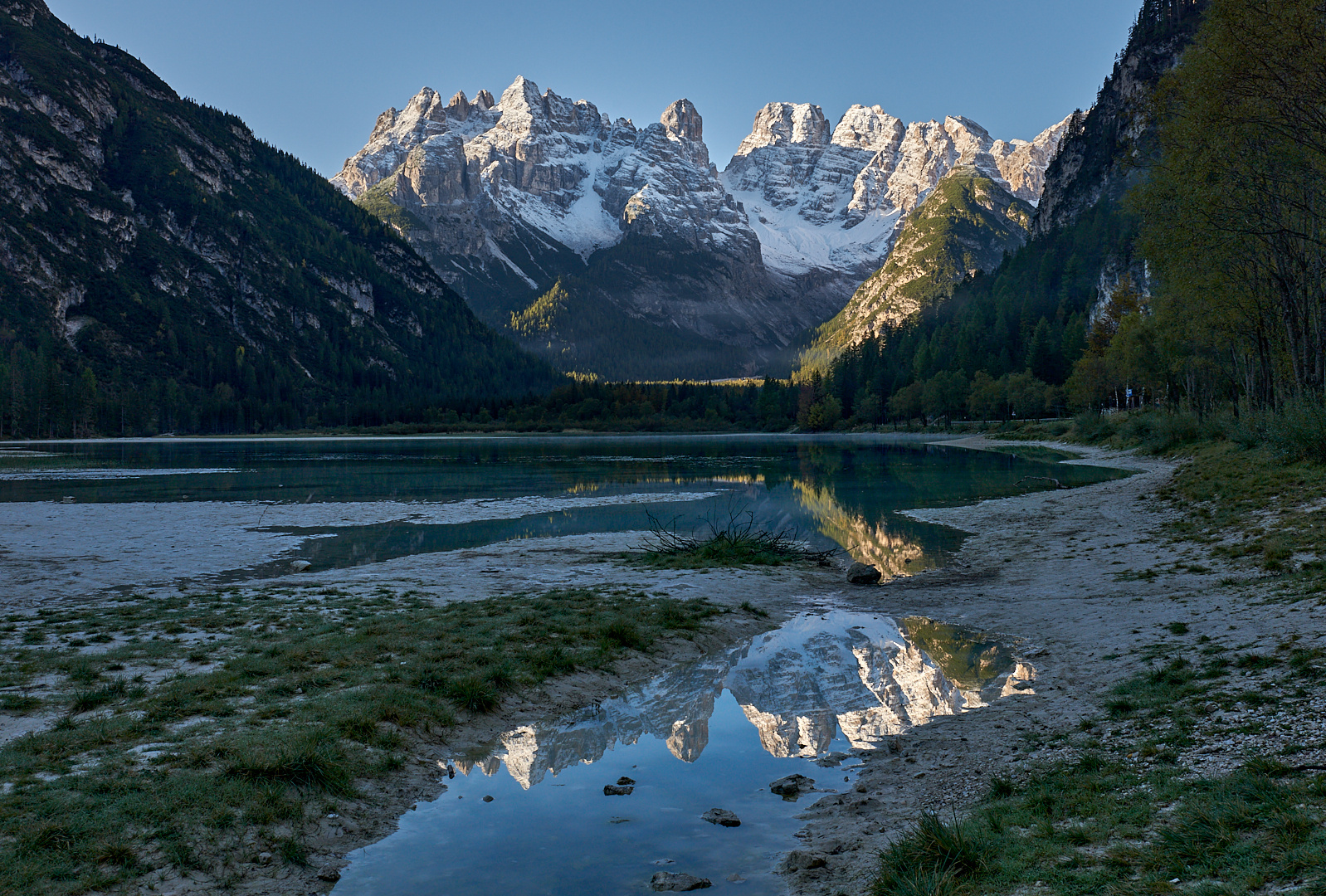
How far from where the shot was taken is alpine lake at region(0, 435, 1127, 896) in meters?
8.54

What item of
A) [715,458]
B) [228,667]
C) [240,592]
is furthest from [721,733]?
[715,458]

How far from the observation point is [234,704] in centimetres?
1171

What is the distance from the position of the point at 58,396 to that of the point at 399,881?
208693 millimetres

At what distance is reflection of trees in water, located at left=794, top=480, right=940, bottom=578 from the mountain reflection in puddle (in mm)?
9180

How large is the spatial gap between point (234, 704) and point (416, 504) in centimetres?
3770

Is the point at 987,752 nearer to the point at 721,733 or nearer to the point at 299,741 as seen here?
the point at 721,733

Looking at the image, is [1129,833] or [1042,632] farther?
[1042,632]

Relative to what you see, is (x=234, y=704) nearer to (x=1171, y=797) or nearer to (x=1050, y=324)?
(x=1171, y=797)

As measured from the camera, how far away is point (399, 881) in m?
7.82

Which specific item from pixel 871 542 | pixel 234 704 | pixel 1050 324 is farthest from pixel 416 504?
pixel 1050 324

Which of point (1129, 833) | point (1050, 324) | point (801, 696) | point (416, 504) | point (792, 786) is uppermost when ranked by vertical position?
point (1050, 324)

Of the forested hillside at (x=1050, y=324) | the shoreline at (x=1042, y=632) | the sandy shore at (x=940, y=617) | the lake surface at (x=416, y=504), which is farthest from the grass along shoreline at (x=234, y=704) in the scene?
the forested hillside at (x=1050, y=324)

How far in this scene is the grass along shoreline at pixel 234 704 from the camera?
775 cm

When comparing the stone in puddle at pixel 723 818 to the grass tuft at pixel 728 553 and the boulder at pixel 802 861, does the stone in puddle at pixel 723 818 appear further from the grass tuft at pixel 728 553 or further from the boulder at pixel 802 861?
the grass tuft at pixel 728 553
